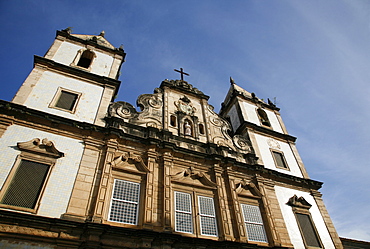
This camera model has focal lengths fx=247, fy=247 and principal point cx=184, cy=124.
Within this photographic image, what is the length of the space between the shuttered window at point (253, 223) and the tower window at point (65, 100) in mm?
10198

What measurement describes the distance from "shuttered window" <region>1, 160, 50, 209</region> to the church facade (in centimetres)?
3

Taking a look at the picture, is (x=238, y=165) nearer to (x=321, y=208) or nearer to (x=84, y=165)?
(x=321, y=208)

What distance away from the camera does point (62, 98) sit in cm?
1277

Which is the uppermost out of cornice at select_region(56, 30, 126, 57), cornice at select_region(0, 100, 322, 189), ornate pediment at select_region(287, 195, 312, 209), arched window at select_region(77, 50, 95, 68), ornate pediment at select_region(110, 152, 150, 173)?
cornice at select_region(56, 30, 126, 57)

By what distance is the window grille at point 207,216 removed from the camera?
10.9 metres

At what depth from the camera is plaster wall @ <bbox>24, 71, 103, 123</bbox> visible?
11.9 m

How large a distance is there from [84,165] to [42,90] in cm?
502

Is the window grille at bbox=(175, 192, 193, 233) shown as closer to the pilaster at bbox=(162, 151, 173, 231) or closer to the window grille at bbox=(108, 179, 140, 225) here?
the pilaster at bbox=(162, 151, 173, 231)

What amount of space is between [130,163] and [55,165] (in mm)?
3122

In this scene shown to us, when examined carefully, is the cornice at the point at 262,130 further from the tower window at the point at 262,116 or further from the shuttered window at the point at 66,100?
the shuttered window at the point at 66,100

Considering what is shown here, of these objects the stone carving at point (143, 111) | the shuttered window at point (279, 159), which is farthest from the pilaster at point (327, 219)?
the stone carving at point (143, 111)

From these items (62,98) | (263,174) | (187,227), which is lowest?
(187,227)

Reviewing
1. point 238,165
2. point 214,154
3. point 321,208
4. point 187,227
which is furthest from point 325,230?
point 187,227

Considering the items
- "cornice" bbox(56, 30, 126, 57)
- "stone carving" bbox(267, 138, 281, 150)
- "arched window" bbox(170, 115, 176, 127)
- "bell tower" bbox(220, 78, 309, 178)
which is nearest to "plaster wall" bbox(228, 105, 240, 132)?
"bell tower" bbox(220, 78, 309, 178)
